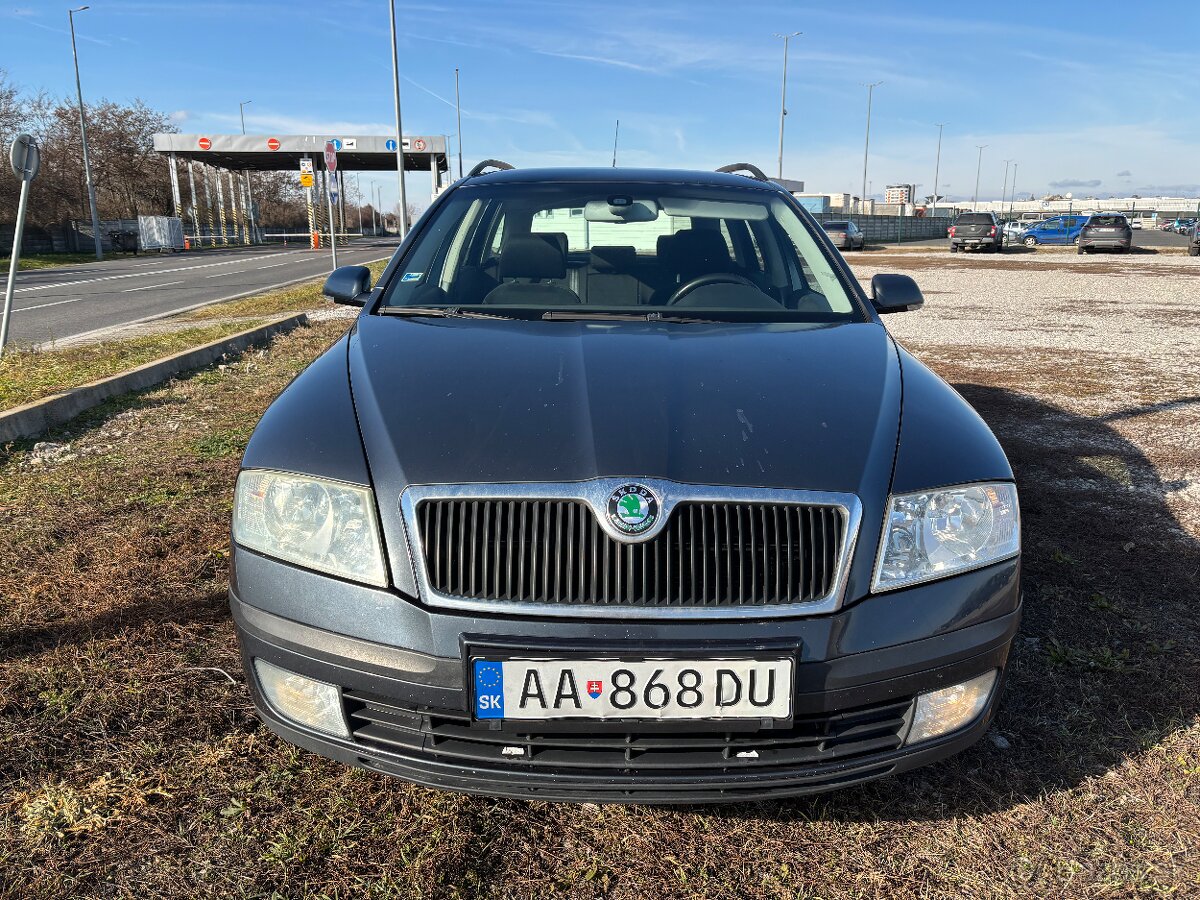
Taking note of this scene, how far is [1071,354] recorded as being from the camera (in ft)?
29.8

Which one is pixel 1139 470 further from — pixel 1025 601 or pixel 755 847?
pixel 755 847

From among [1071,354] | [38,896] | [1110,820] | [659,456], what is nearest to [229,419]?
[38,896]

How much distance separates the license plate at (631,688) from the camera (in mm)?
1676

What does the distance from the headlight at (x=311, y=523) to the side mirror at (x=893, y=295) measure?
83.2 inches

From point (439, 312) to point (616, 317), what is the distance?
22.4 inches

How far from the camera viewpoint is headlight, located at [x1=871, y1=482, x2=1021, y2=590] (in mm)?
1823

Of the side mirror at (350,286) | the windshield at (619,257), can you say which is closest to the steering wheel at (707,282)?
the windshield at (619,257)

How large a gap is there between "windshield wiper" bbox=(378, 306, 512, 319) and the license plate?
1.40m

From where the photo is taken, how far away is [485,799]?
2145 mm

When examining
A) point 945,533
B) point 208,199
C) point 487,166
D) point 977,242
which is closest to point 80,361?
point 487,166

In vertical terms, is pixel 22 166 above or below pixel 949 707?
above

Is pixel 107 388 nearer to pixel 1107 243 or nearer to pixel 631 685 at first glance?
pixel 631 685

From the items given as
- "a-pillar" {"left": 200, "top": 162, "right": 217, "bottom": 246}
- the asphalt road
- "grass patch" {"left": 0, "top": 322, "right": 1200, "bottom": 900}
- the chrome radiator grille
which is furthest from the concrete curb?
"a-pillar" {"left": 200, "top": 162, "right": 217, "bottom": 246}

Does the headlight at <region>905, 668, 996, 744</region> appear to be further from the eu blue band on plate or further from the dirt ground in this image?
the eu blue band on plate
